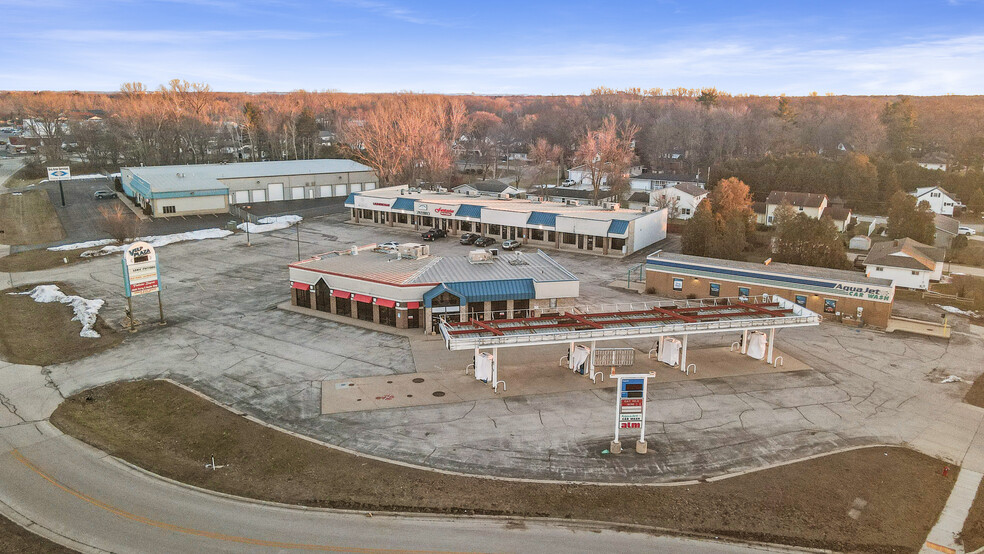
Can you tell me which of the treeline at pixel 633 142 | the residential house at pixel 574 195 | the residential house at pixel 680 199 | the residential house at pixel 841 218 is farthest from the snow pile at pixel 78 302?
the residential house at pixel 841 218

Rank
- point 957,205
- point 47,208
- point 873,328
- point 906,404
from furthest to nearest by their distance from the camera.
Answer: point 957,205, point 47,208, point 873,328, point 906,404

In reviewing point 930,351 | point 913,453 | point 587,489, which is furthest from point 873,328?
point 587,489

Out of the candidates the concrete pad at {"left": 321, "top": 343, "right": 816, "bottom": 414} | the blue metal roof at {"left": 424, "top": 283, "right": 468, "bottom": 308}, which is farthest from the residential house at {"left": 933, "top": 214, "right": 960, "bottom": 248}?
the blue metal roof at {"left": 424, "top": 283, "right": 468, "bottom": 308}

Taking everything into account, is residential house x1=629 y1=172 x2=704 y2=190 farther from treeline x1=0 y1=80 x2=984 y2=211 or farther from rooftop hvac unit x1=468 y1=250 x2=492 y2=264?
rooftop hvac unit x1=468 y1=250 x2=492 y2=264

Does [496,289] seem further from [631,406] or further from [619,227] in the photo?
[619,227]

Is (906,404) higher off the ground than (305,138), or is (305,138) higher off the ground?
(305,138)

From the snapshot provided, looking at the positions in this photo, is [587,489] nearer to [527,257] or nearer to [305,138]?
[527,257]

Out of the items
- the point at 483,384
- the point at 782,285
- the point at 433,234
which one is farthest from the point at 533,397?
the point at 433,234
